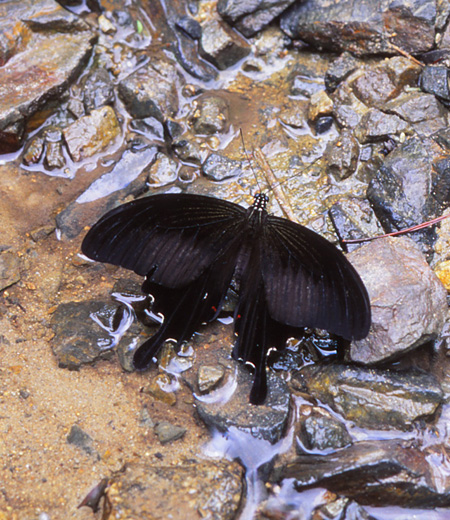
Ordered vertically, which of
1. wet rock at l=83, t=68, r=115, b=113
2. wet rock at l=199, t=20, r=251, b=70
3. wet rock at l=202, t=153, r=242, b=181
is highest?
wet rock at l=199, t=20, r=251, b=70

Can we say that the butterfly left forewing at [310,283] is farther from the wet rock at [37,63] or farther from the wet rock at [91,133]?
the wet rock at [37,63]

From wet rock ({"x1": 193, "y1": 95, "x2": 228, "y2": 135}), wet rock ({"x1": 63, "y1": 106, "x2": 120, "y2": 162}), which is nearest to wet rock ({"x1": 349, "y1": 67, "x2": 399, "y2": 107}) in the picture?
wet rock ({"x1": 193, "y1": 95, "x2": 228, "y2": 135})

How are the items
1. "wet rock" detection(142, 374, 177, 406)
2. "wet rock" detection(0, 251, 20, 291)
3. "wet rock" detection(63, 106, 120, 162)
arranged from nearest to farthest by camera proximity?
"wet rock" detection(142, 374, 177, 406) < "wet rock" detection(0, 251, 20, 291) < "wet rock" detection(63, 106, 120, 162)

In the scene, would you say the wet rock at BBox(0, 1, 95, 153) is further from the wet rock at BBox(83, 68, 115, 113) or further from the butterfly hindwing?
the butterfly hindwing

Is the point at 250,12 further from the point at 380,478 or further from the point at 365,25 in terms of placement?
the point at 380,478

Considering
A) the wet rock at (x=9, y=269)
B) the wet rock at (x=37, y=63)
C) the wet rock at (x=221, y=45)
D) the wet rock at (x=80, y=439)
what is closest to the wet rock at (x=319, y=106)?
the wet rock at (x=221, y=45)

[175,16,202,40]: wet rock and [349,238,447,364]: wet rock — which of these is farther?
[175,16,202,40]: wet rock
